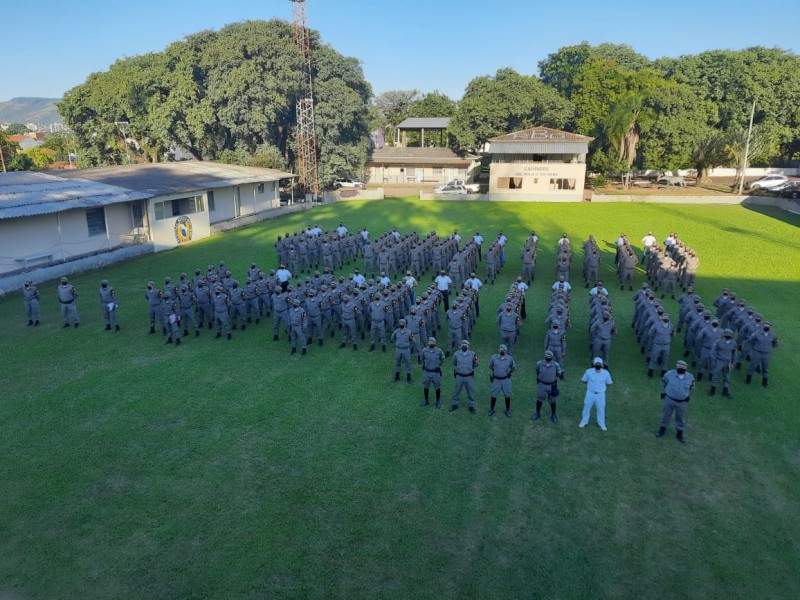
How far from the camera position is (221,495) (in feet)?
27.3

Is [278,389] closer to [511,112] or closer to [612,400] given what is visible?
[612,400]

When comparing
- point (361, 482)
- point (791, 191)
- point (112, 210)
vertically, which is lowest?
point (361, 482)

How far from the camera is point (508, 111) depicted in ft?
172

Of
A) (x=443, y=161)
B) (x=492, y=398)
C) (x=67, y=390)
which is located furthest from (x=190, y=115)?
(x=492, y=398)

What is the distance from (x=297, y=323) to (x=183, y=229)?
1802 cm

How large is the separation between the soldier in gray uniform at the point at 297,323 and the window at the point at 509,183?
35.5 m

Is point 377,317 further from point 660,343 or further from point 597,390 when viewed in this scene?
point 660,343

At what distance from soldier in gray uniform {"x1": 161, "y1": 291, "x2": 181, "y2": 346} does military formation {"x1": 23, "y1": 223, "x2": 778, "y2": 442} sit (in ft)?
0.12

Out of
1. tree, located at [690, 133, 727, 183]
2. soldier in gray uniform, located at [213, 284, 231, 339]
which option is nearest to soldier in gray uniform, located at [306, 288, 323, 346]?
soldier in gray uniform, located at [213, 284, 231, 339]

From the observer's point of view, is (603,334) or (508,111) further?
(508,111)

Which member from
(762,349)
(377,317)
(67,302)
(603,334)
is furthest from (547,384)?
(67,302)

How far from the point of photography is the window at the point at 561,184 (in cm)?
4434

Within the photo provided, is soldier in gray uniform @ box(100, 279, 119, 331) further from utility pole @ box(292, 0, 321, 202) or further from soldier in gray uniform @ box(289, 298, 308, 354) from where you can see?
utility pole @ box(292, 0, 321, 202)

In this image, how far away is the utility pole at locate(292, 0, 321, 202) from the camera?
4503 cm
